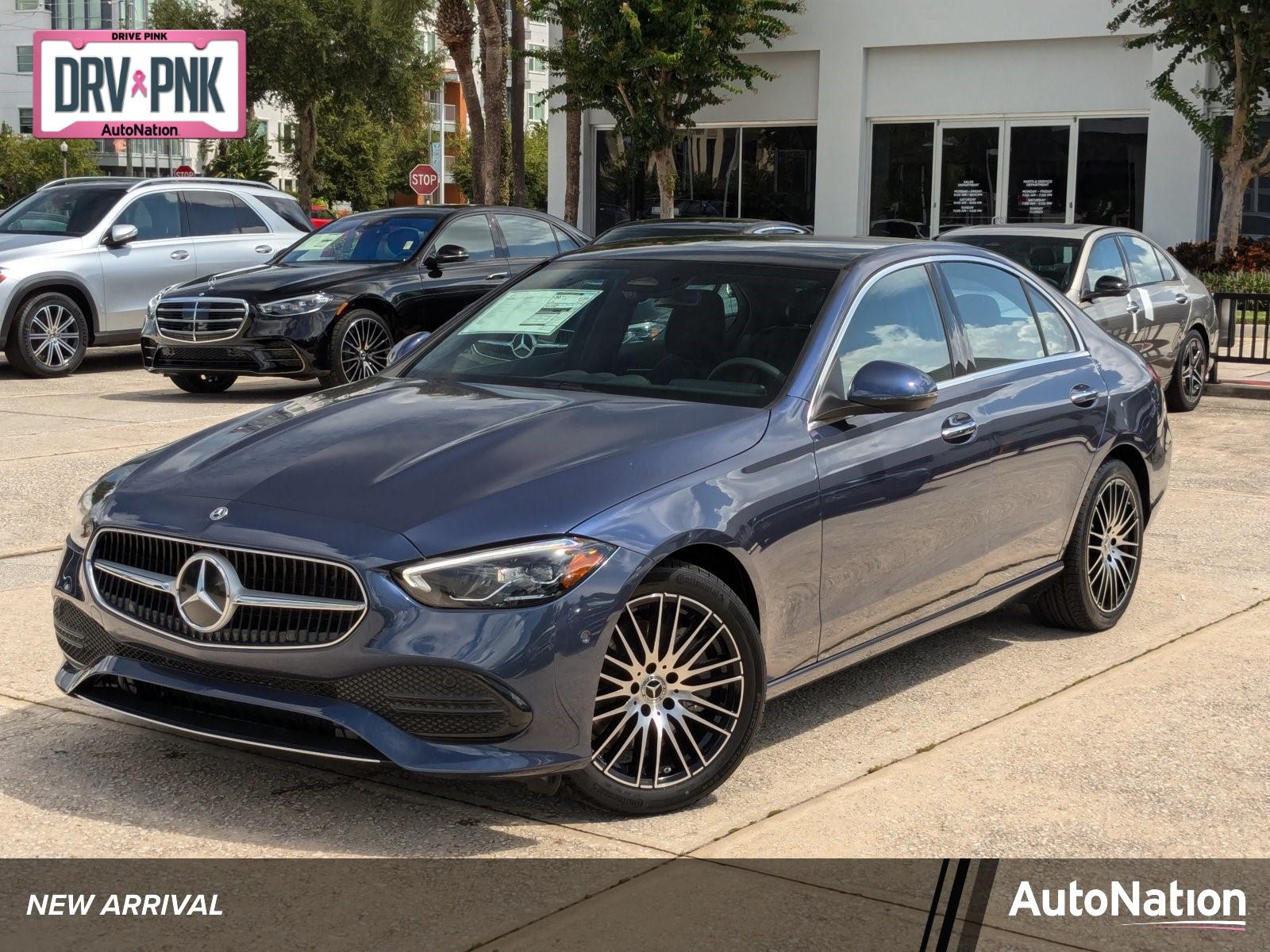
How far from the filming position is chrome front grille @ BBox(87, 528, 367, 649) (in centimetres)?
422

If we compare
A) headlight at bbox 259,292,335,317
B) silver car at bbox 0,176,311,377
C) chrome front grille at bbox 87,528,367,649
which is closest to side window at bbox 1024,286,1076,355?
chrome front grille at bbox 87,528,367,649

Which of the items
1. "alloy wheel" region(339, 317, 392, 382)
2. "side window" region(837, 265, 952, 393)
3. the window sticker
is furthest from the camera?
"alloy wheel" region(339, 317, 392, 382)

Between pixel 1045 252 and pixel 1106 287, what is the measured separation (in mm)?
573

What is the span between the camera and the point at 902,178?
29281 mm

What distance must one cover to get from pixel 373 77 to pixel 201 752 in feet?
162

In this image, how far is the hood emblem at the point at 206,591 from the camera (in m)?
4.32

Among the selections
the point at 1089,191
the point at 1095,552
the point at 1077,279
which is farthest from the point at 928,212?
the point at 1095,552

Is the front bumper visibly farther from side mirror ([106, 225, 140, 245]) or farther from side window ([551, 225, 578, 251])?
side mirror ([106, 225, 140, 245])

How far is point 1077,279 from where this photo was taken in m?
12.8

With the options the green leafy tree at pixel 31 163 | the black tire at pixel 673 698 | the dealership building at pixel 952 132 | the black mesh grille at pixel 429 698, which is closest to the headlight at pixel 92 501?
the black mesh grille at pixel 429 698

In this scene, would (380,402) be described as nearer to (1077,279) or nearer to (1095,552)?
(1095,552)

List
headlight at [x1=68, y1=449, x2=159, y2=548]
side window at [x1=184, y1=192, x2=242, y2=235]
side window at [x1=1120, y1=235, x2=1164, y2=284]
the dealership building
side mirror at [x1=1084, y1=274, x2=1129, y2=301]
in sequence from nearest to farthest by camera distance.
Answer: headlight at [x1=68, y1=449, x2=159, y2=548] → side mirror at [x1=1084, y1=274, x2=1129, y2=301] → side window at [x1=1120, y1=235, x2=1164, y2=284] → side window at [x1=184, y1=192, x2=242, y2=235] → the dealership building

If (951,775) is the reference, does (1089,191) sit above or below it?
above

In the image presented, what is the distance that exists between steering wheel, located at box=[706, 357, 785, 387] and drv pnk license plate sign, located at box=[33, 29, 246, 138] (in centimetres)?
2984
